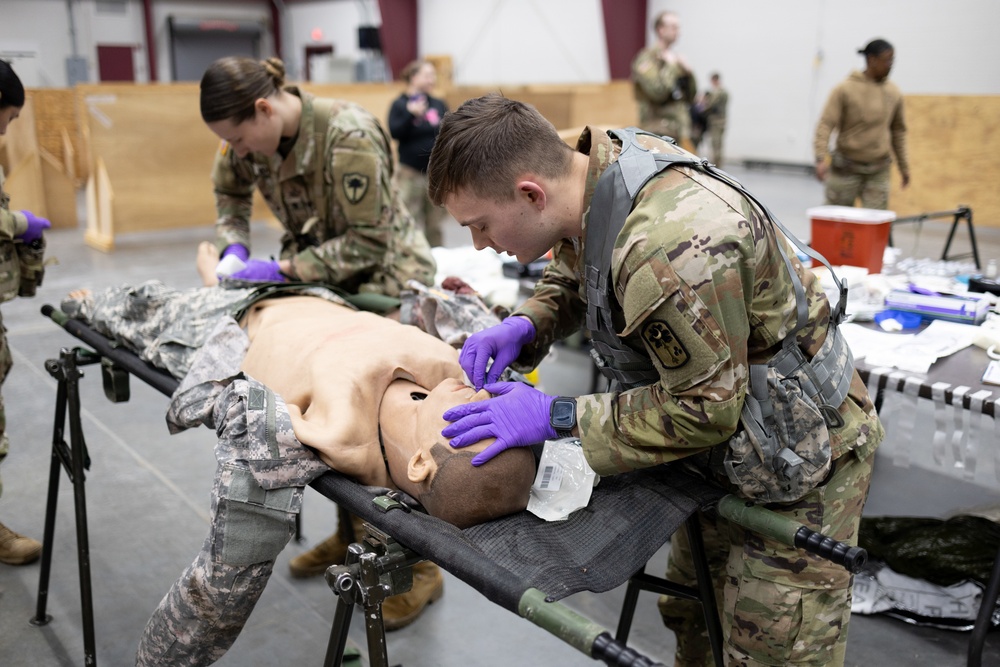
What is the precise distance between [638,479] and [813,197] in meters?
10.0

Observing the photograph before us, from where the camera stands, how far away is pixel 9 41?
52.4 ft

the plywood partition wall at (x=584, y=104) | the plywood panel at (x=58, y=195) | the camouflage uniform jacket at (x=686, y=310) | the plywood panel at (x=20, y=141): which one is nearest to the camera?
the camouflage uniform jacket at (x=686, y=310)

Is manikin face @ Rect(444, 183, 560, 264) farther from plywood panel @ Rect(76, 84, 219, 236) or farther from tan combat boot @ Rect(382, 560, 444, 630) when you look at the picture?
plywood panel @ Rect(76, 84, 219, 236)

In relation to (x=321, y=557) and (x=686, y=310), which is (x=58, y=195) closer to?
(x=321, y=557)

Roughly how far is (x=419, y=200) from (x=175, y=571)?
4247mm

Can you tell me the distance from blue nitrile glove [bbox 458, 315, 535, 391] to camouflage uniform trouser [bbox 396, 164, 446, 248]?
15.4 ft

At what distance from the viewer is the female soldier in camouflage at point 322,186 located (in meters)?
2.46

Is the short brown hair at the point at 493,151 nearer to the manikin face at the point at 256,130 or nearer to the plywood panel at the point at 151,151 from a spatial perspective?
the manikin face at the point at 256,130

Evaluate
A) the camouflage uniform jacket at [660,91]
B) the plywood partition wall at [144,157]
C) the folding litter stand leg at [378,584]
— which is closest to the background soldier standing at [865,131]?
the camouflage uniform jacket at [660,91]

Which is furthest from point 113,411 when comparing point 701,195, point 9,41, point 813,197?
point 9,41

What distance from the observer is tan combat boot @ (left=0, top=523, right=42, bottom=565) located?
A: 296cm

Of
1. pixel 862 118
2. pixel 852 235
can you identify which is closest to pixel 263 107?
pixel 852 235

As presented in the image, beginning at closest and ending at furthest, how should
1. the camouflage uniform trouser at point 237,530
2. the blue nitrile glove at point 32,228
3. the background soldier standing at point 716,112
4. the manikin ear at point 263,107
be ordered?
the camouflage uniform trouser at point 237,530
the manikin ear at point 263,107
the blue nitrile glove at point 32,228
the background soldier standing at point 716,112

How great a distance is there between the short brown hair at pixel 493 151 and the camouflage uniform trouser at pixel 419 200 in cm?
502
